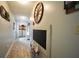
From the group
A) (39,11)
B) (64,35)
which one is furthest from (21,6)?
(64,35)

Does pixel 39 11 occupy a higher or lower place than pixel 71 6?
higher

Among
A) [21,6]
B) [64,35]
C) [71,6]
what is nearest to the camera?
[71,6]

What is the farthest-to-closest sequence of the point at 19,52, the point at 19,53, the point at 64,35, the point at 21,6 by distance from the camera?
1. the point at 19,52
2. the point at 19,53
3. the point at 21,6
4. the point at 64,35

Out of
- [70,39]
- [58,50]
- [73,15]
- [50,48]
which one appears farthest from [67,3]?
[50,48]

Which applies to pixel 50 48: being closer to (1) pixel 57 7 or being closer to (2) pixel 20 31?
(1) pixel 57 7

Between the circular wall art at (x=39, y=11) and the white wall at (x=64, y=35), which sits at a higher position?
the circular wall art at (x=39, y=11)

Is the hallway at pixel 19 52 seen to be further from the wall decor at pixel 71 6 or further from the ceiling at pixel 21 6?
the wall decor at pixel 71 6

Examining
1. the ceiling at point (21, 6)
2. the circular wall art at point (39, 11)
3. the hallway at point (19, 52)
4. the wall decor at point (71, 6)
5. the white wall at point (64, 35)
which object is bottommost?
the hallway at point (19, 52)

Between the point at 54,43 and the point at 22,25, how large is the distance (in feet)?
33.6

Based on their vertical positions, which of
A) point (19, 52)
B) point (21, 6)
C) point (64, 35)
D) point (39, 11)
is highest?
point (21, 6)

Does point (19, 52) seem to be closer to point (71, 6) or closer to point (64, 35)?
point (64, 35)

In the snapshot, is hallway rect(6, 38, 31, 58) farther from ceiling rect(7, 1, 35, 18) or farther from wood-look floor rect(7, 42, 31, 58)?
ceiling rect(7, 1, 35, 18)

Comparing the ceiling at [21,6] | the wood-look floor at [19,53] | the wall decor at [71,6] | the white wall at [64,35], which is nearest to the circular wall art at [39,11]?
the ceiling at [21,6]

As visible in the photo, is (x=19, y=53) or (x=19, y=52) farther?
(x=19, y=52)
